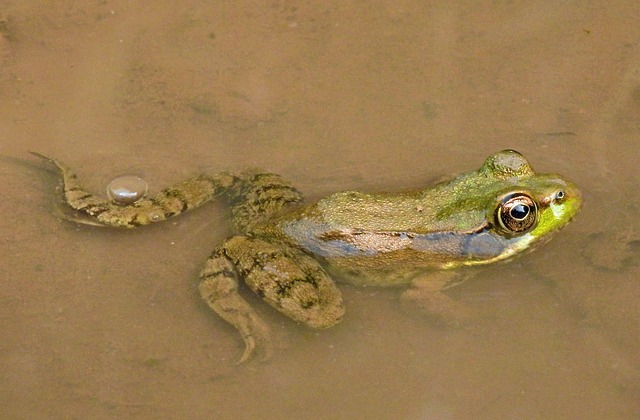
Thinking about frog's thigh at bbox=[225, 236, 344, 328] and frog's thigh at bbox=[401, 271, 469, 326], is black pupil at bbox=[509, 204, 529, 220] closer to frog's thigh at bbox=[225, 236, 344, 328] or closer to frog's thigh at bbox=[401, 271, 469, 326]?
frog's thigh at bbox=[401, 271, 469, 326]

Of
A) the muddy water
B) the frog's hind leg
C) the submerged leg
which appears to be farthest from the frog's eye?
the submerged leg

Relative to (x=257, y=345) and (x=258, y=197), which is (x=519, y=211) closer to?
(x=258, y=197)

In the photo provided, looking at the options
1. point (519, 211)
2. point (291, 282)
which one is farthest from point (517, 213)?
point (291, 282)

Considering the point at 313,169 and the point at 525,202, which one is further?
the point at 313,169

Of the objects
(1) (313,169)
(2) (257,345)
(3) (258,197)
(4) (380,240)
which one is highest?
(1) (313,169)

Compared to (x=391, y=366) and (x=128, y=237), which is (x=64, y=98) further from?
(x=391, y=366)

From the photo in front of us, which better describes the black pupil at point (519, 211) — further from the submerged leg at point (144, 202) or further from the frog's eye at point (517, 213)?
the submerged leg at point (144, 202)

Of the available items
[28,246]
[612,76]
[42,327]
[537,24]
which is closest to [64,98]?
[28,246]

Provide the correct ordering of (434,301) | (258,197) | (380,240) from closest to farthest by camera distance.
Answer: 1. (380,240)
2. (434,301)
3. (258,197)
